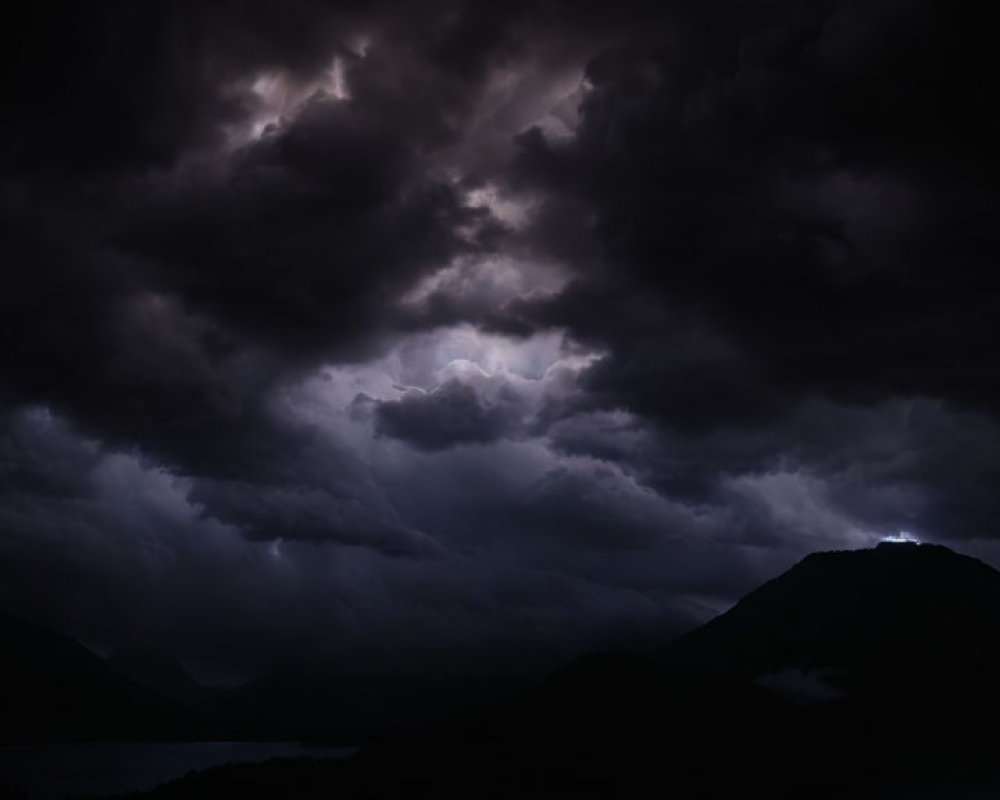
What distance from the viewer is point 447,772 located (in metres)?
191

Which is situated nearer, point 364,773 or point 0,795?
point 0,795

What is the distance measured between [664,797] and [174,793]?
386 feet

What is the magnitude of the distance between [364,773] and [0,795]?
260 feet

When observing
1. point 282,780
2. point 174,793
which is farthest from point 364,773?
point 174,793

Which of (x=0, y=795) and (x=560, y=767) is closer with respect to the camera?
(x=0, y=795)

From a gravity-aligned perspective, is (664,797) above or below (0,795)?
below

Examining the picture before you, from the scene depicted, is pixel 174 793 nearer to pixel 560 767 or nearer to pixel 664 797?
pixel 560 767

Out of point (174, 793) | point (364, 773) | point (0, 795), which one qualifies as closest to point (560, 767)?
point (364, 773)

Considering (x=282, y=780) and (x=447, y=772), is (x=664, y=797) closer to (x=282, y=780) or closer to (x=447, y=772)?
(x=447, y=772)

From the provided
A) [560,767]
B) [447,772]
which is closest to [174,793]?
[447,772]

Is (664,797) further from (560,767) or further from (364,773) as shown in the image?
(364,773)

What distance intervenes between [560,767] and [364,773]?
49.6 metres

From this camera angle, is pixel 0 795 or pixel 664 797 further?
pixel 664 797

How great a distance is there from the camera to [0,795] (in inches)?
6555
